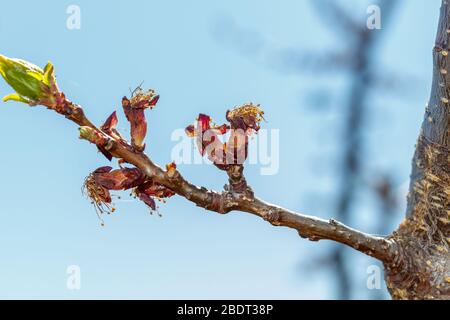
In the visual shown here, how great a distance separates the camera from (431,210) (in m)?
3.04

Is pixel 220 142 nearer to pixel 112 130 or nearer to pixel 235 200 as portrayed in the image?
pixel 235 200

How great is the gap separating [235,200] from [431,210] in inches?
39.5

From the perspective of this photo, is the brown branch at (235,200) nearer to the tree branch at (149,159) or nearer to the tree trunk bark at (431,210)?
the tree branch at (149,159)

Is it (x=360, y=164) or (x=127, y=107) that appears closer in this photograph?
(x=127, y=107)

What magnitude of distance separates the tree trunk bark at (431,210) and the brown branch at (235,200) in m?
0.39

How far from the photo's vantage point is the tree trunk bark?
285cm

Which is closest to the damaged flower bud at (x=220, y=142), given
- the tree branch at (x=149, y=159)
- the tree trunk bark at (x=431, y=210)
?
the tree branch at (x=149, y=159)

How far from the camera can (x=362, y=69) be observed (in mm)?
3018

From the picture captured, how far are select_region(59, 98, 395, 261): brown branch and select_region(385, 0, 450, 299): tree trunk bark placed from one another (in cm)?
39

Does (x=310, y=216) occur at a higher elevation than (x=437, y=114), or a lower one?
lower

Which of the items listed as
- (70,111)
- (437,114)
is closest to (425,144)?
(437,114)

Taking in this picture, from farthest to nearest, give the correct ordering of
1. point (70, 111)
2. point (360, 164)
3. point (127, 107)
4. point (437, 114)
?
point (437, 114)
point (360, 164)
point (127, 107)
point (70, 111)
